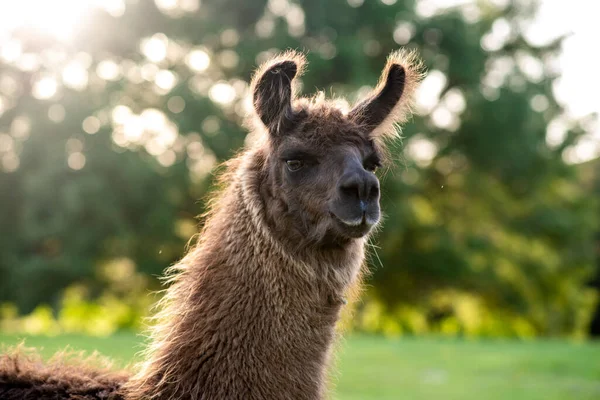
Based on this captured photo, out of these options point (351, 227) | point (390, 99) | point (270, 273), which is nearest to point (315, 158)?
point (351, 227)

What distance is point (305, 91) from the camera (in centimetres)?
2309

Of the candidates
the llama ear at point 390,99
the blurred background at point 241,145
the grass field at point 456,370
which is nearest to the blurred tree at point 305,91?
the blurred background at point 241,145

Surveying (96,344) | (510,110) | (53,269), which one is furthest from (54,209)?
(510,110)

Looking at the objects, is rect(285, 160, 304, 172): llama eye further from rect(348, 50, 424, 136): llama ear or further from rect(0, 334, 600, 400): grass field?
rect(0, 334, 600, 400): grass field

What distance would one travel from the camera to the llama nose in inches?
140

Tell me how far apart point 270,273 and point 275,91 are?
1.04 metres

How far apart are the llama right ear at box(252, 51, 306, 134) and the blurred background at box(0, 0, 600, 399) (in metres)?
13.1

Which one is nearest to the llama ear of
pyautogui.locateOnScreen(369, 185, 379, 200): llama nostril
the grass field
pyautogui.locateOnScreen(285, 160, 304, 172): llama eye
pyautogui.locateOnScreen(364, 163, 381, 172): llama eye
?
pyautogui.locateOnScreen(364, 163, 381, 172): llama eye

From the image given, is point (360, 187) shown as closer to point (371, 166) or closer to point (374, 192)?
point (374, 192)

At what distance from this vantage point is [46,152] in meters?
23.2

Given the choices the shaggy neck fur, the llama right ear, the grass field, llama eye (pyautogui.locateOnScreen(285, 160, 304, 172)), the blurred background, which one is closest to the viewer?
the shaggy neck fur

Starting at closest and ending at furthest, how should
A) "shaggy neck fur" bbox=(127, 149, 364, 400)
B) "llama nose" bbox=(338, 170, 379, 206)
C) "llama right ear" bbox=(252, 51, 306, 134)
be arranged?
"shaggy neck fur" bbox=(127, 149, 364, 400) < "llama nose" bbox=(338, 170, 379, 206) < "llama right ear" bbox=(252, 51, 306, 134)

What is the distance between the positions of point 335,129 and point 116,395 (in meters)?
1.80

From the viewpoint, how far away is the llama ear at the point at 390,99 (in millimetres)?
4289
